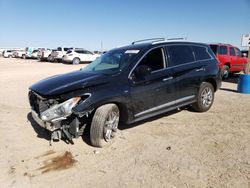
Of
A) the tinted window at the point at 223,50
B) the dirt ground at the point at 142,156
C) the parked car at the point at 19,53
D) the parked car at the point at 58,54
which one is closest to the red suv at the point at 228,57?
the tinted window at the point at 223,50

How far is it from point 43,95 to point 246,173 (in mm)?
3383

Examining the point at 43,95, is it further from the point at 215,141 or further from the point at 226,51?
the point at 226,51

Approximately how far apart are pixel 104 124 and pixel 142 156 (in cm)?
85

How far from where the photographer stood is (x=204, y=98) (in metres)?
6.88

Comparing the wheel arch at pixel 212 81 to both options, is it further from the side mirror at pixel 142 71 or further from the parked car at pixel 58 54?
the parked car at pixel 58 54

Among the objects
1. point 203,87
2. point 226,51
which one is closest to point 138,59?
point 203,87

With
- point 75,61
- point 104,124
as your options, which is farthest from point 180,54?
point 75,61

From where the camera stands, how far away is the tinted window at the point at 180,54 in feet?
19.3

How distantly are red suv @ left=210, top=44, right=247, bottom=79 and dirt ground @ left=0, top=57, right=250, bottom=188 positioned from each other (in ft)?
25.3

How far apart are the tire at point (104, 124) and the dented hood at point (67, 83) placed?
0.49 m

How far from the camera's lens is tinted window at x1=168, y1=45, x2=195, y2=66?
5.88 metres

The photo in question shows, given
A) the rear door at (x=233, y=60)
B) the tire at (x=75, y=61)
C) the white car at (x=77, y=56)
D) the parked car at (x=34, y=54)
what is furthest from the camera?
the parked car at (x=34, y=54)

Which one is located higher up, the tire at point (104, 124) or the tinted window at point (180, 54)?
the tinted window at point (180, 54)

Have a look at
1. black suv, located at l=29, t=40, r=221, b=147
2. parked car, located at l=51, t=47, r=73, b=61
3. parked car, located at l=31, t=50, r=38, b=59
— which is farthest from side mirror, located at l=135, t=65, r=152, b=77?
parked car, located at l=31, t=50, r=38, b=59
